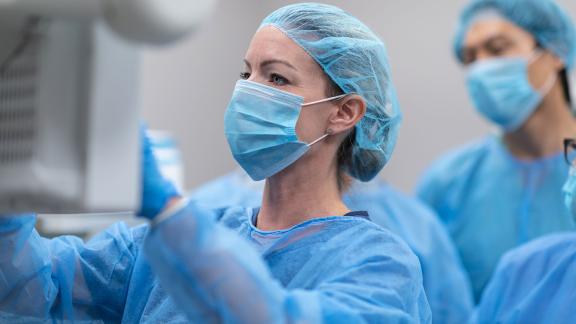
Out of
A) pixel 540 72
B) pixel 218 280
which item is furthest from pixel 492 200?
pixel 218 280

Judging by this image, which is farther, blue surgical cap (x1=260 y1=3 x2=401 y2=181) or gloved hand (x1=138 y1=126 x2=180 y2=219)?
blue surgical cap (x1=260 y1=3 x2=401 y2=181)

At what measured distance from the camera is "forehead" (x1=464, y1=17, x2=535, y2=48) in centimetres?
352

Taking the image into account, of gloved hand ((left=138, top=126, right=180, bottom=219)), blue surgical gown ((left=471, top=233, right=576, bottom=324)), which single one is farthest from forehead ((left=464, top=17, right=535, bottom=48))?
gloved hand ((left=138, top=126, right=180, bottom=219))

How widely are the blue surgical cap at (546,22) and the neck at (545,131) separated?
14cm

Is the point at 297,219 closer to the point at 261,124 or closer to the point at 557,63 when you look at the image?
the point at 261,124

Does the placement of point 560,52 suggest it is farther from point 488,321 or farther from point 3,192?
point 3,192

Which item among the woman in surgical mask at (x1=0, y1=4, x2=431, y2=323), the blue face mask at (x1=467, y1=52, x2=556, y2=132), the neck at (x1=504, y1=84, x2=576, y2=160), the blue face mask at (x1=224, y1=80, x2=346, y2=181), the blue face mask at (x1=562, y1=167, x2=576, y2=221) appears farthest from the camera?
the blue face mask at (x1=467, y1=52, x2=556, y2=132)

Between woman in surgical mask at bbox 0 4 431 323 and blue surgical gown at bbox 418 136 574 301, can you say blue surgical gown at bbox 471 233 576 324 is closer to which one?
woman in surgical mask at bbox 0 4 431 323

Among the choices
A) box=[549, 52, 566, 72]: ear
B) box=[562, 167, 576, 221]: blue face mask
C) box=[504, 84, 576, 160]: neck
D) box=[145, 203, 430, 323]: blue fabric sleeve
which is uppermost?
box=[145, 203, 430, 323]: blue fabric sleeve

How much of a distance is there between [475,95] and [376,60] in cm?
175

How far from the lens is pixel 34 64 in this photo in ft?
4.40

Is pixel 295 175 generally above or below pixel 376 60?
below

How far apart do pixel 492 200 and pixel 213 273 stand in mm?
2080

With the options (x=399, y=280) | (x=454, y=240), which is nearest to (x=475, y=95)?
(x=454, y=240)
